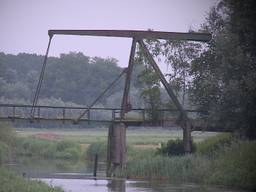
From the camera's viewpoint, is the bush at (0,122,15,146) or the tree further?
the bush at (0,122,15,146)

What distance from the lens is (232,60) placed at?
148 feet

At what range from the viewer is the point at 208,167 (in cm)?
4509

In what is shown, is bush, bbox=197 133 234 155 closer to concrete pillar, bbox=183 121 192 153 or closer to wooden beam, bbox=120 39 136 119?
concrete pillar, bbox=183 121 192 153

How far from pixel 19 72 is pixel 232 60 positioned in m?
118

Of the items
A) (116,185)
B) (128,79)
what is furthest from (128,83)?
(116,185)

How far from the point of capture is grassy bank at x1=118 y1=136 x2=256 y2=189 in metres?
41.6

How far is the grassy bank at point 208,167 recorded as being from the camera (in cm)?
4156

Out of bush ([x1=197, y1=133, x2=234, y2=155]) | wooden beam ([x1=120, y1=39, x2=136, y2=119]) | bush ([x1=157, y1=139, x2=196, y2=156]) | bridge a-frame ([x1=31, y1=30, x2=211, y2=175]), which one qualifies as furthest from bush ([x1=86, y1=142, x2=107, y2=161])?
wooden beam ([x1=120, y1=39, x2=136, y2=119])

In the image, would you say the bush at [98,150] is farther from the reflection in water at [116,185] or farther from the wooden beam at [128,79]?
the reflection in water at [116,185]

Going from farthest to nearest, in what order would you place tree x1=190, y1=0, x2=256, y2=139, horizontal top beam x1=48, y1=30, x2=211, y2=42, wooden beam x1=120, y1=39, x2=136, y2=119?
horizontal top beam x1=48, y1=30, x2=211, y2=42
wooden beam x1=120, y1=39, x2=136, y2=119
tree x1=190, y1=0, x2=256, y2=139

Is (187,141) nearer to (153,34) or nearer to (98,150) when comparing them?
(153,34)

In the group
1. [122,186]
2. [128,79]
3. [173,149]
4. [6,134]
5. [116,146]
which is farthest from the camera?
[6,134]

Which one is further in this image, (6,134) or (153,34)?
(6,134)

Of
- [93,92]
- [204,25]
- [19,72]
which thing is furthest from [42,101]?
[204,25]
